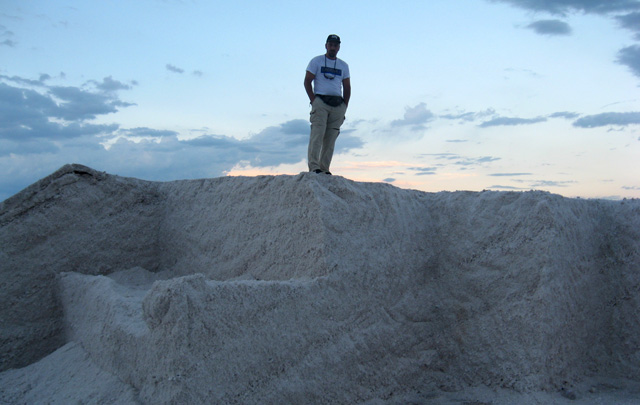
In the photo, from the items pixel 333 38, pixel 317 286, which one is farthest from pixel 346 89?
pixel 317 286

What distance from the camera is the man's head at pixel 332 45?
5488mm

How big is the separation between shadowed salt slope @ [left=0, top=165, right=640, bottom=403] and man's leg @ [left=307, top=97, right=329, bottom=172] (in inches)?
28.2

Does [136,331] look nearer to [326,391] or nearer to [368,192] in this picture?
[326,391]

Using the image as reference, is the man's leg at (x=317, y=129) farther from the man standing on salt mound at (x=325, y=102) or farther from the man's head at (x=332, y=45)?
the man's head at (x=332, y=45)

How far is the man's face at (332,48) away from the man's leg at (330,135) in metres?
0.57

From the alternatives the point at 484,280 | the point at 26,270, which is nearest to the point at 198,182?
the point at 26,270

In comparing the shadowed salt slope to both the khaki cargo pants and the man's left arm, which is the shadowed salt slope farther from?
the man's left arm

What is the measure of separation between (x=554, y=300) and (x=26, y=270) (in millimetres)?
5099

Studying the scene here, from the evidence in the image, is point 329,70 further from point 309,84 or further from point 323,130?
point 323,130

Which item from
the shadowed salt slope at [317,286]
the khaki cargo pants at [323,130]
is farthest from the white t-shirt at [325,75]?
the shadowed salt slope at [317,286]

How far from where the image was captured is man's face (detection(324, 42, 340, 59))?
5495 mm

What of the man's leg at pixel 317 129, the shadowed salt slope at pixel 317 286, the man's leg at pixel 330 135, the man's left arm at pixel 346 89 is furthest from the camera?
the man's left arm at pixel 346 89

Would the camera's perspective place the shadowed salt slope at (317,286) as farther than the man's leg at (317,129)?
No

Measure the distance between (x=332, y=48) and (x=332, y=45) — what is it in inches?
1.3
